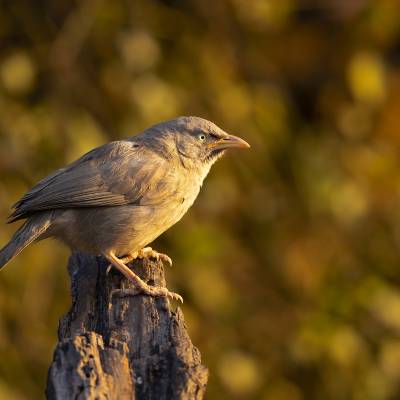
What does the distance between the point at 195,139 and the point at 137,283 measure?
1.50 meters

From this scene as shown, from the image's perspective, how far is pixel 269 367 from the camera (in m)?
8.25

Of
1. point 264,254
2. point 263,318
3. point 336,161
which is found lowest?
point 263,318

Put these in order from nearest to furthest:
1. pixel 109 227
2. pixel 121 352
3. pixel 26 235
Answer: pixel 121 352, pixel 26 235, pixel 109 227

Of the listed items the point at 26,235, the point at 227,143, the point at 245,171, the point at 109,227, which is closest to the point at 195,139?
the point at 227,143

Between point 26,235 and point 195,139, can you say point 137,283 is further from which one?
point 195,139

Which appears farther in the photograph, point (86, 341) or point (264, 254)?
point (264, 254)

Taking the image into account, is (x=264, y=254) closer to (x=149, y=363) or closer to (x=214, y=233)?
(x=214, y=233)

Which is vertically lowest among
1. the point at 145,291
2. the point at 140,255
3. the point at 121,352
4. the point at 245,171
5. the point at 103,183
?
the point at 121,352

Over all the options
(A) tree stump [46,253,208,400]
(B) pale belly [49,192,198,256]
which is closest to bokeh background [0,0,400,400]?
(B) pale belly [49,192,198,256]

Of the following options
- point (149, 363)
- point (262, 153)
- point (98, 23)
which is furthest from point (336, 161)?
point (149, 363)

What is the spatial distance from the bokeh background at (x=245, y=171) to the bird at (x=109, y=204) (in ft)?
5.11

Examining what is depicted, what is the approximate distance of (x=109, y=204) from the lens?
223 inches

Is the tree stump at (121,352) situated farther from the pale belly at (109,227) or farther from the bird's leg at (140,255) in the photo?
the bird's leg at (140,255)

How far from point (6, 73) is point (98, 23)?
944 millimetres
